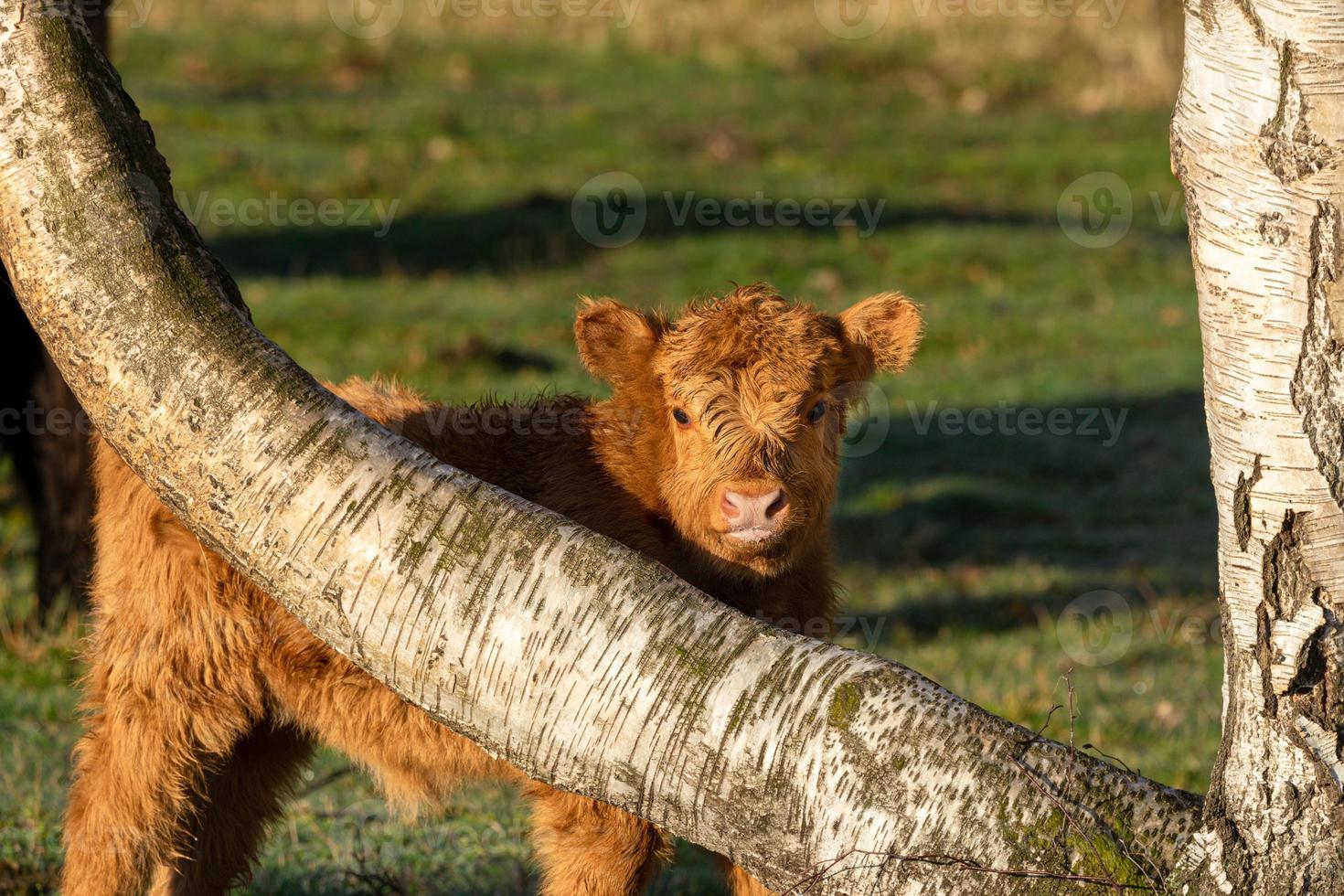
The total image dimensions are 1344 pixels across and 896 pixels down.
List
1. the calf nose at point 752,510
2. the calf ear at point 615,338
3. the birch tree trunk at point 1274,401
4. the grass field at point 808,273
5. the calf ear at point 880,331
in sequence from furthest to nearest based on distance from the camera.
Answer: the grass field at point 808,273 < the calf ear at point 880,331 < the calf ear at point 615,338 < the calf nose at point 752,510 < the birch tree trunk at point 1274,401

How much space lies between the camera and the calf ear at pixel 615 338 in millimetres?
5473

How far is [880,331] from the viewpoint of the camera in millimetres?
5766

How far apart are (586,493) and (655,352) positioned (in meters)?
0.72

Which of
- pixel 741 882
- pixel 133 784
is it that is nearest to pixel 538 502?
pixel 741 882

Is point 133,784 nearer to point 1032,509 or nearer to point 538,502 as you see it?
point 538,502

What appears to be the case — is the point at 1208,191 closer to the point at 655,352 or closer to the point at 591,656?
the point at 591,656

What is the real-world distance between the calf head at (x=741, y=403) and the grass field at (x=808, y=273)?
6.49 ft

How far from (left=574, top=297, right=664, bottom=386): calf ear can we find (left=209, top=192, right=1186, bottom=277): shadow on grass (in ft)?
43.8

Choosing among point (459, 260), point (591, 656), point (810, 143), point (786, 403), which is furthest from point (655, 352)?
point (810, 143)

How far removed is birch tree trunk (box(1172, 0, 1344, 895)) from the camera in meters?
2.91

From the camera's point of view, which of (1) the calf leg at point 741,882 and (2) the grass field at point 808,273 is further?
(2) the grass field at point 808,273

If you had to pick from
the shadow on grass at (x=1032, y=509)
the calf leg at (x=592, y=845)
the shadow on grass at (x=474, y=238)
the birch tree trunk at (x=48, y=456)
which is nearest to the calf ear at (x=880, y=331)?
the calf leg at (x=592, y=845)

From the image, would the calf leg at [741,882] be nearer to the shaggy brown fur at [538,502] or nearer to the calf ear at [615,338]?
the shaggy brown fur at [538,502]

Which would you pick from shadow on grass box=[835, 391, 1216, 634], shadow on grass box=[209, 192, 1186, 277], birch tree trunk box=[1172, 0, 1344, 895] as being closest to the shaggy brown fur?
birch tree trunk box=[1172, 0, 1344, 895]
